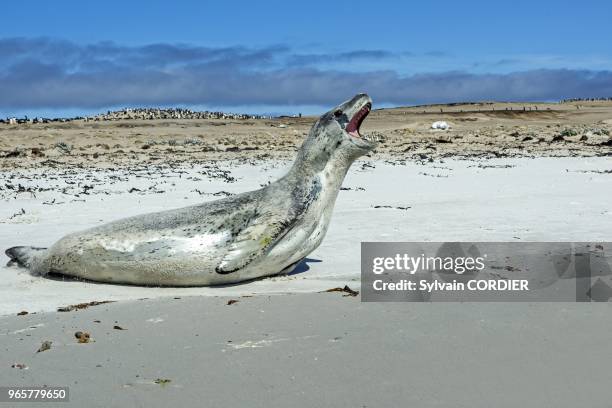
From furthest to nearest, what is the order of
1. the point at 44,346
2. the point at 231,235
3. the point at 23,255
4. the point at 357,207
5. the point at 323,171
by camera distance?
the point at 357,207 → the point at 23,255 → the point at 323,171 → the point at 231,235 → the point at 44,346

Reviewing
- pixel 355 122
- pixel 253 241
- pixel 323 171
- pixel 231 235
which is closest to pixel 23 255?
pixel 231 235

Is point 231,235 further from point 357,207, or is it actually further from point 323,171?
point 357,207

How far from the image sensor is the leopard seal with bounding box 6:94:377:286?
21.2ft

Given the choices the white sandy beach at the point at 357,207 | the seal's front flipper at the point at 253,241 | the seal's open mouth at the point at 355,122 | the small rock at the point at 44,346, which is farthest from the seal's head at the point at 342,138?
the small rock at the point at 44,346

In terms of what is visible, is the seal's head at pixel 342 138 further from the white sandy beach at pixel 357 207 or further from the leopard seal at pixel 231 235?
the white sandy beach at pixel 357 207

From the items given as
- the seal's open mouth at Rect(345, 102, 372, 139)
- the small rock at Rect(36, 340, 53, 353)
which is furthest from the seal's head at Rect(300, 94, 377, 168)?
the small rock at Rect(36, 340, 53, 353)

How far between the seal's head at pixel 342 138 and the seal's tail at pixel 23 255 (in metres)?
2.43

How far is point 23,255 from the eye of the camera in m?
7.13

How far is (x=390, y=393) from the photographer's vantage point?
3490mm

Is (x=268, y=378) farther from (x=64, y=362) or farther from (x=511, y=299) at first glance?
(x=511, y=299)

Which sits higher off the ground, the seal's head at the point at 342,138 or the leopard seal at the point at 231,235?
the seal's head at the point at 342,138

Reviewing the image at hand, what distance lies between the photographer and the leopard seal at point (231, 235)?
6.46 meters

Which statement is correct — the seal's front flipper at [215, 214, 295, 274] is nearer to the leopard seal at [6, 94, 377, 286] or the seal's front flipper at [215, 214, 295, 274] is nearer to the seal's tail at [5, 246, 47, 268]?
the leopard seal at [6, 94, 377, 286]

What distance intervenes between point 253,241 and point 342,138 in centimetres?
123
